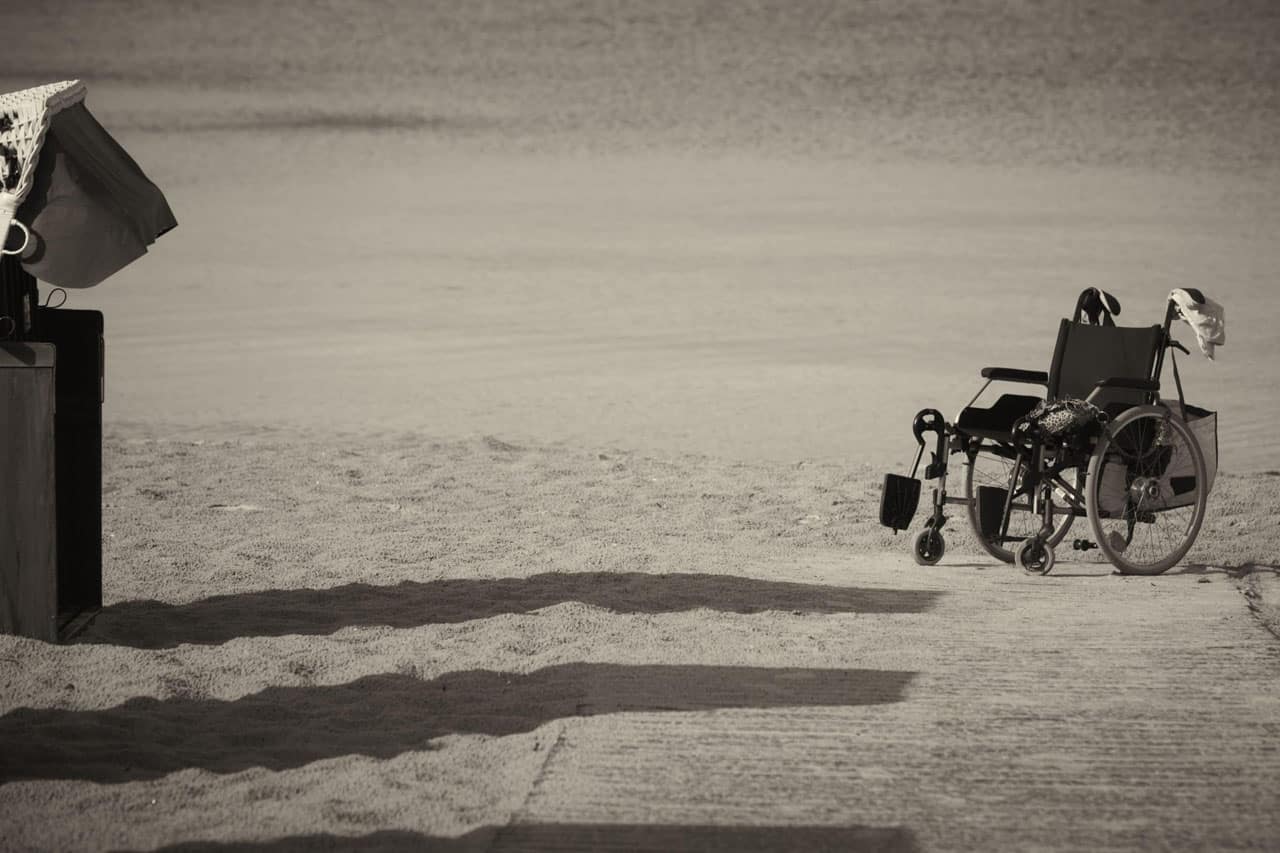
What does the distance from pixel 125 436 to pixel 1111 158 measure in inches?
890

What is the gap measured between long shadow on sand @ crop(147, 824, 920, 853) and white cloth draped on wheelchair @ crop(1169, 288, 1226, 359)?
12.5 ft

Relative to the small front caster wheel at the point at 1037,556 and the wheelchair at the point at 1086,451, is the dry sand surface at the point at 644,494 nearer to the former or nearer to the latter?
the small front caster wheel at the point at 1037,556

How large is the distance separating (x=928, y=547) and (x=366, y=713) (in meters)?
3.14

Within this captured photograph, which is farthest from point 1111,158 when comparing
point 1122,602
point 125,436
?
point 1122,602

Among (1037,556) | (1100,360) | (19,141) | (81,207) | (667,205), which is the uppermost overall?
(667,205)

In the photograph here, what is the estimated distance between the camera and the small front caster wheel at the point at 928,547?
6914mm

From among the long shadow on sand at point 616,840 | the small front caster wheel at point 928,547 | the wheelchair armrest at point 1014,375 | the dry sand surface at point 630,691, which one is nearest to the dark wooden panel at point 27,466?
the dry sand surface at point 630,691

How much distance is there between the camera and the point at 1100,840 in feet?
12.1

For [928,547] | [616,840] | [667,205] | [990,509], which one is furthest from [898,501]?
[667,205]

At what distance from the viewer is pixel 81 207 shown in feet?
17.2

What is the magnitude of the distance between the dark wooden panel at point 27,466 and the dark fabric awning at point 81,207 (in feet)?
1.02

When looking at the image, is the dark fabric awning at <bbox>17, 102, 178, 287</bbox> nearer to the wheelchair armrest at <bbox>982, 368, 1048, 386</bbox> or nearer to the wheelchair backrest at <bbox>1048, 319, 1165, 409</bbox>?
the wheelchair armrest at <bbox>982, 368, 1048, 386</bbox>

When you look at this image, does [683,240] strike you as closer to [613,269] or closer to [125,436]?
[613,269]

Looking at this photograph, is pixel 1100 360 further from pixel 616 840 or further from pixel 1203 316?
pixel 616 840
